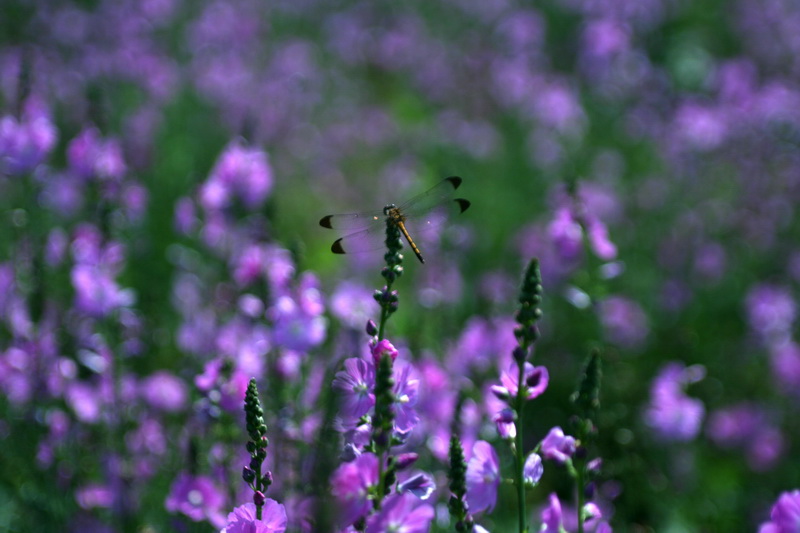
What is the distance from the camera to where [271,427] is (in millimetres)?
2885

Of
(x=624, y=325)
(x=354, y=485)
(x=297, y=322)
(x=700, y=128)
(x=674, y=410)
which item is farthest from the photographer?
(x=700, y=128)

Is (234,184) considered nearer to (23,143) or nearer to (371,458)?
(23,143)

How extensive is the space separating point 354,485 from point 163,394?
2586 mm

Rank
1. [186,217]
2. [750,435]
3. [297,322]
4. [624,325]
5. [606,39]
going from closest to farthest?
1. [297,322]
2. [186,217]
3. [750,435]
4. [624,325]
5. [606,39]

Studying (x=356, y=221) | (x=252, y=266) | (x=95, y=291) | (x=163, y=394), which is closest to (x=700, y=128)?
(x=356, y=221)

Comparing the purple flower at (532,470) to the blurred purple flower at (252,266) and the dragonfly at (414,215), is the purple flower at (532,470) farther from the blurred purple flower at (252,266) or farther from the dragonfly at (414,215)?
the blurred purple flower at (252,266)

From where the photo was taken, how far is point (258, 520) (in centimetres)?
163

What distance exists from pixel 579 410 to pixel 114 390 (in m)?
2.21

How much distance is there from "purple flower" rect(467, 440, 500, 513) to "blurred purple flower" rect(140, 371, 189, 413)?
2355 millimetres

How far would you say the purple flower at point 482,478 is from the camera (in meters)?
1.90

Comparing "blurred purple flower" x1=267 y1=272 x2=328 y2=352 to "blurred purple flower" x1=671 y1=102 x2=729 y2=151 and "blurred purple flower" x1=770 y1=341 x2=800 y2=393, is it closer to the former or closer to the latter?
"blurred purple flower" x1=770 y1=341 x2=800 y2=393

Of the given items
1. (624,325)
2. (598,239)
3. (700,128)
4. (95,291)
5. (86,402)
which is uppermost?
(700,128)

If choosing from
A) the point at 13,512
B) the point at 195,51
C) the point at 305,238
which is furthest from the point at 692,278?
the point at 195,51

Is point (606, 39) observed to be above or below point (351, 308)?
above
